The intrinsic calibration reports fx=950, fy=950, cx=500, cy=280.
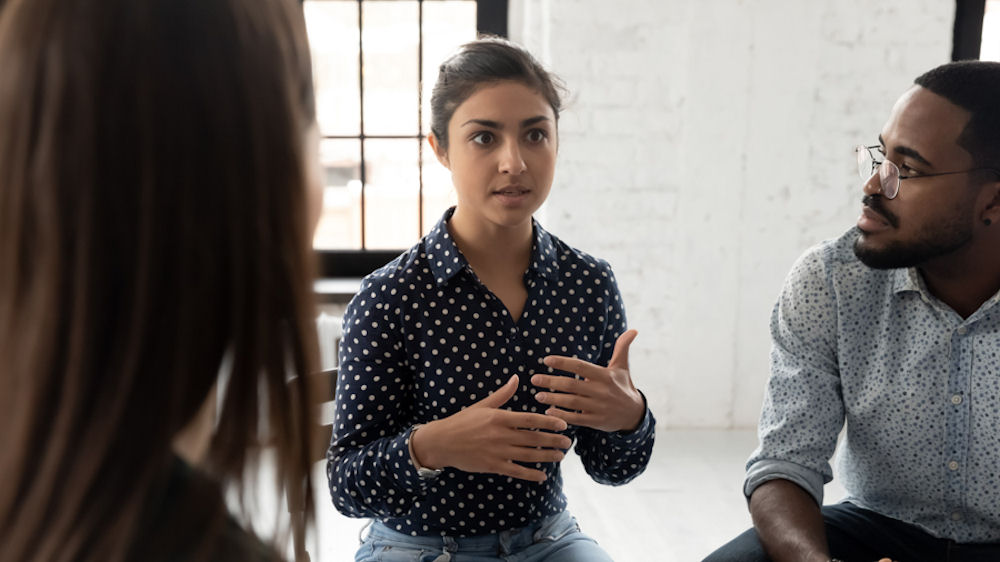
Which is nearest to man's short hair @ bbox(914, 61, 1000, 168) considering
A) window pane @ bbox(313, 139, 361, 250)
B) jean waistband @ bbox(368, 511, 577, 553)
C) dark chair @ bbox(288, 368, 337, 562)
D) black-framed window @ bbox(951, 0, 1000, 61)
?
jean waistband @ bbox(368, 511, 577, 553)

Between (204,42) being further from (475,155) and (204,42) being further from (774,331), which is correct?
(774,331)

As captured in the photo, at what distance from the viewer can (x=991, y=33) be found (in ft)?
10.9

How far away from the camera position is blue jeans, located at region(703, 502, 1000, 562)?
5.16ft

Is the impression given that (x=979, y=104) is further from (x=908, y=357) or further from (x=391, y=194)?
(x=391, y=194)

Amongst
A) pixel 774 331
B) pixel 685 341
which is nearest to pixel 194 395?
pixel 774 331

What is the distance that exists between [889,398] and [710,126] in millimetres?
1623

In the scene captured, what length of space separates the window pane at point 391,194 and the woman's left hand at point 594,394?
203 cm

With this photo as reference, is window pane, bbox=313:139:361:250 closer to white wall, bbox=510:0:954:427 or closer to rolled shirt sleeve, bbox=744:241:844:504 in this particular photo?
white wall, bbox=510:0:954:427

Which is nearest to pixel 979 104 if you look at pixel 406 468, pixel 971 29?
pixel 406 468

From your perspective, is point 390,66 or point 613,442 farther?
point 390,66

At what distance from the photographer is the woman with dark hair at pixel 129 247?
0.55 m

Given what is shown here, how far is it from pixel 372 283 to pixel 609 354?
1.34 feet

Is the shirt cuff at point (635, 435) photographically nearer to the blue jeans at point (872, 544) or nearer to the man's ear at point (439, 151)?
the blue jeans at point (872, 544)

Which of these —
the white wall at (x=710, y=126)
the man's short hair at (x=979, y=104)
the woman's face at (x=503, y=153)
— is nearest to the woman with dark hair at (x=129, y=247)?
the woman's face at (x=503, y=153)
